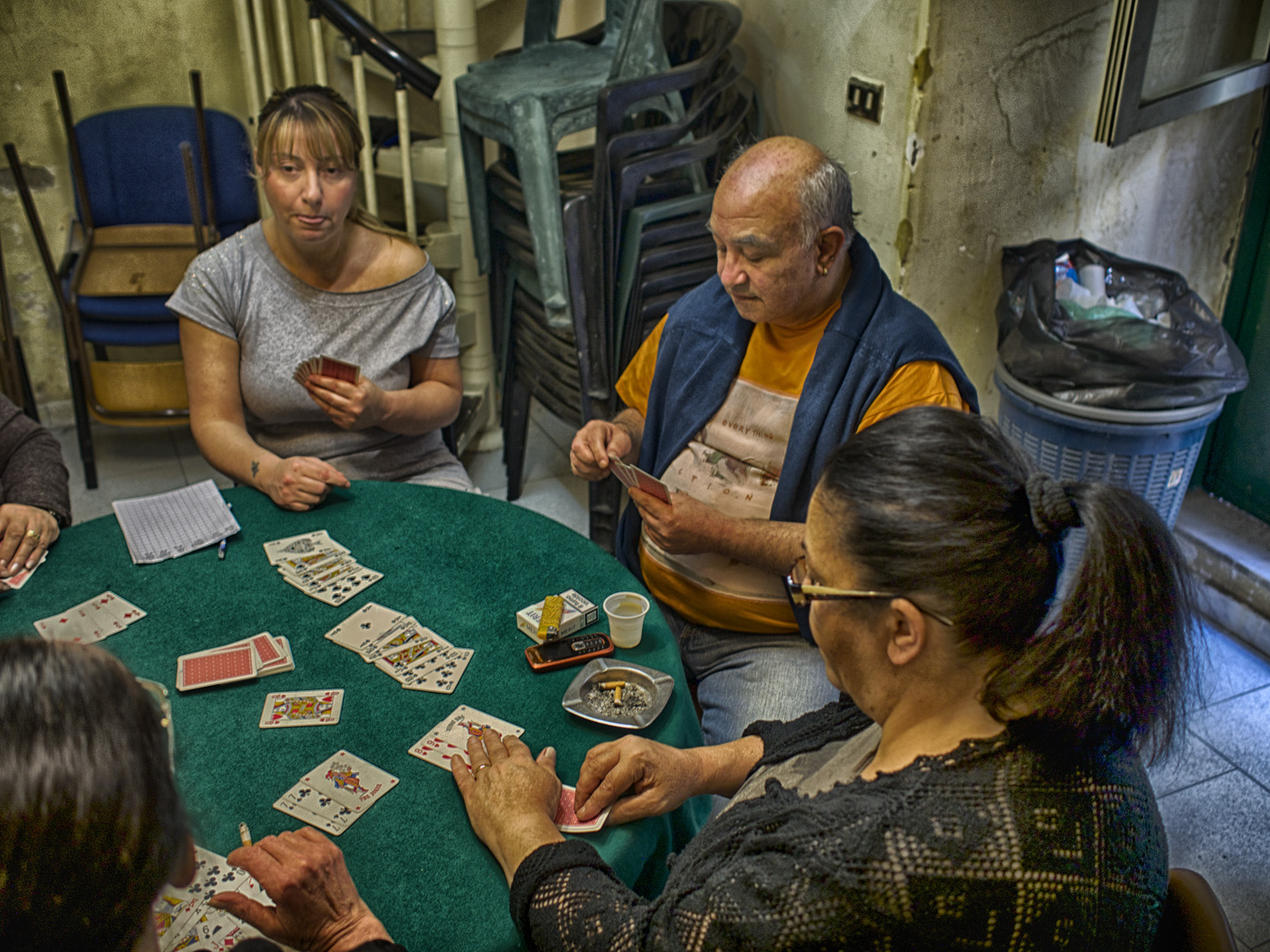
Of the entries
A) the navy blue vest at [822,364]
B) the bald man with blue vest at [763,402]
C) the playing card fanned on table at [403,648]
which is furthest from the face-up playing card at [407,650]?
the navy blue vest at [822,364]

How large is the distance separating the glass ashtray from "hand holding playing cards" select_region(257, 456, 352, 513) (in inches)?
34.2

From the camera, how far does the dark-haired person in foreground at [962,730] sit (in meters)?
1.20

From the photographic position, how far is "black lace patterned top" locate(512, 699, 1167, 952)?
1.18 m

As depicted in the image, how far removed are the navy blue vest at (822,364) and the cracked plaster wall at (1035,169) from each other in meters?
1.16

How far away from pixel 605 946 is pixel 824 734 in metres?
0.47

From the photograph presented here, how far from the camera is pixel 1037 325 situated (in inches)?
130

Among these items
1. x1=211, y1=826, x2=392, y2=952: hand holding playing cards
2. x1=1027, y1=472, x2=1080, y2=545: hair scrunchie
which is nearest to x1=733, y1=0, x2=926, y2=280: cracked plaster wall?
x1=1027, y1=472, x2=1080, y2=545: hair scrunchie

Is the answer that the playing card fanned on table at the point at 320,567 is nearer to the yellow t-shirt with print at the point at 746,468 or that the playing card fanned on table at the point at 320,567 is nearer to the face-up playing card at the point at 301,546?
the face-up playing card at the point at 301,546

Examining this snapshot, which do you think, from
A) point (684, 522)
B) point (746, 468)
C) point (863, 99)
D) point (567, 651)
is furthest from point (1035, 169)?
point (567, 651)

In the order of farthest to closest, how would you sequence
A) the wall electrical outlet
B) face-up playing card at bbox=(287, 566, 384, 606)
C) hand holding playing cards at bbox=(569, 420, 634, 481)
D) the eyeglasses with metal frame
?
the wall electrical outlet
hand holding playing cards at bbox=(569, 420, 634, 481)
face-up playing card at bbox=(287, 566, 384, 606)
the eyeglasses with metal frame

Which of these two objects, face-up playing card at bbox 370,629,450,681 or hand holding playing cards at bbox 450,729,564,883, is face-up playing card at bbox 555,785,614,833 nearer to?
hand holding playing cards at bbox 450,729,564,883

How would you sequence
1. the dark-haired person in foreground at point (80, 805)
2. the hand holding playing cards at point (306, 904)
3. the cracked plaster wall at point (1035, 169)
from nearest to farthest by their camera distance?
the dark-haired person in foreground at point (80, 805), the hand holding playing cards at point (306, 904), the cracked plaster wall at point (1035, 169)

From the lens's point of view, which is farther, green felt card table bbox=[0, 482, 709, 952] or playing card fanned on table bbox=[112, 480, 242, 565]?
playing card fanned on table bbox=[112, 480, 242, 565]

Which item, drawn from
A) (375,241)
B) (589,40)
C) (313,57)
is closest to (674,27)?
(589,40)
